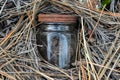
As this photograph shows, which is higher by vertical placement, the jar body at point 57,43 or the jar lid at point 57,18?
the jar lid at point 57,18

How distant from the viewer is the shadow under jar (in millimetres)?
1264

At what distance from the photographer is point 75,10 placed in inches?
51.6

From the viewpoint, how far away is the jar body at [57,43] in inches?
50.1

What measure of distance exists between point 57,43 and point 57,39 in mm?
22

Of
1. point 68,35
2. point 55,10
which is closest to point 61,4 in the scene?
point 55,10

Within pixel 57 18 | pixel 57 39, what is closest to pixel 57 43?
pixel 57 39

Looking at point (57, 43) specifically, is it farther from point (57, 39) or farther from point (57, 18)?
point (57, 18)

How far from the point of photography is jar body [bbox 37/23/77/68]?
4.17 ft

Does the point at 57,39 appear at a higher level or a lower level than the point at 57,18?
lower

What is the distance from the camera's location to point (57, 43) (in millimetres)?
1286

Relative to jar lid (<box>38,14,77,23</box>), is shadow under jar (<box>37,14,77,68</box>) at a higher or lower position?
lower

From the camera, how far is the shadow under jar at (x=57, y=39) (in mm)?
1264

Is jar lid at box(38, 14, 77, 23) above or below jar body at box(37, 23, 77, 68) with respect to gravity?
above

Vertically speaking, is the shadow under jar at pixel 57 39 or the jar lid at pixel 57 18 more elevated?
the jar lid at pixel 57 18
